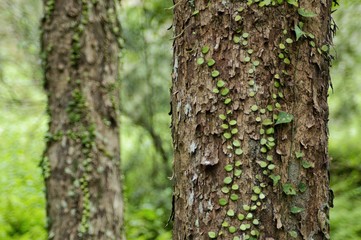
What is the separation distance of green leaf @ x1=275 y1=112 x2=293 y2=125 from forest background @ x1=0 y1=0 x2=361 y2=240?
179 inches

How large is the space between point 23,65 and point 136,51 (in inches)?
84.1

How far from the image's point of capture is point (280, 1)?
1932mm

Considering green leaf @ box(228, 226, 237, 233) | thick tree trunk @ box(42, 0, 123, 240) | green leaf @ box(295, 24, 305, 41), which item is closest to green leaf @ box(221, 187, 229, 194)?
green leaf @ box(228, 226, 237, 233)

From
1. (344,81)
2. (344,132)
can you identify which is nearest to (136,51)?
(344,81)

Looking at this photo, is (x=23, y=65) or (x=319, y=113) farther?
(x=23, y=65)

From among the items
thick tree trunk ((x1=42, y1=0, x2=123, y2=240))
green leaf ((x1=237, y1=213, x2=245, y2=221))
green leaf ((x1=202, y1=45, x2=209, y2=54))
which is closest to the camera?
green leaf ((x1=237, y1=213, x2=245, y2=221))

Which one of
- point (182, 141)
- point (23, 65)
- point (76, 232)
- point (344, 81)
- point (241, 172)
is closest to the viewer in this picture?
point (241, 172)

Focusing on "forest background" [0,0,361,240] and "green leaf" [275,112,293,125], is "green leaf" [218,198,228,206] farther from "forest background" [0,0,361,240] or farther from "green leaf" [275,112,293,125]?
"forest background" [0,0,361,240]

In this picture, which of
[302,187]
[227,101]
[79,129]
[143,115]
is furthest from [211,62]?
[143,115]

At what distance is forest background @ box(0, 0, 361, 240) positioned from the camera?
6465 millimetres

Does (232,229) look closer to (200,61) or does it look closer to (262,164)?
(262,164)

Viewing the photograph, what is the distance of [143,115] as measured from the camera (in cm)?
726

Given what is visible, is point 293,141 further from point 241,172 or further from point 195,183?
point 195,183

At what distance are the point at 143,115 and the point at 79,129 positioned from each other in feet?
9.38
